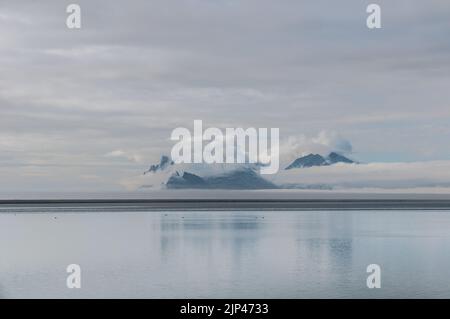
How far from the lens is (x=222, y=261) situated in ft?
107

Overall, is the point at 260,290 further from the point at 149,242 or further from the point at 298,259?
the point at 149,242

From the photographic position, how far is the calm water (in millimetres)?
24609

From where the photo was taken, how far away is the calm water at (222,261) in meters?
24.6

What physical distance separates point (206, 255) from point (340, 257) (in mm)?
7112

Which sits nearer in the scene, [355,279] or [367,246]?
[355,279]
